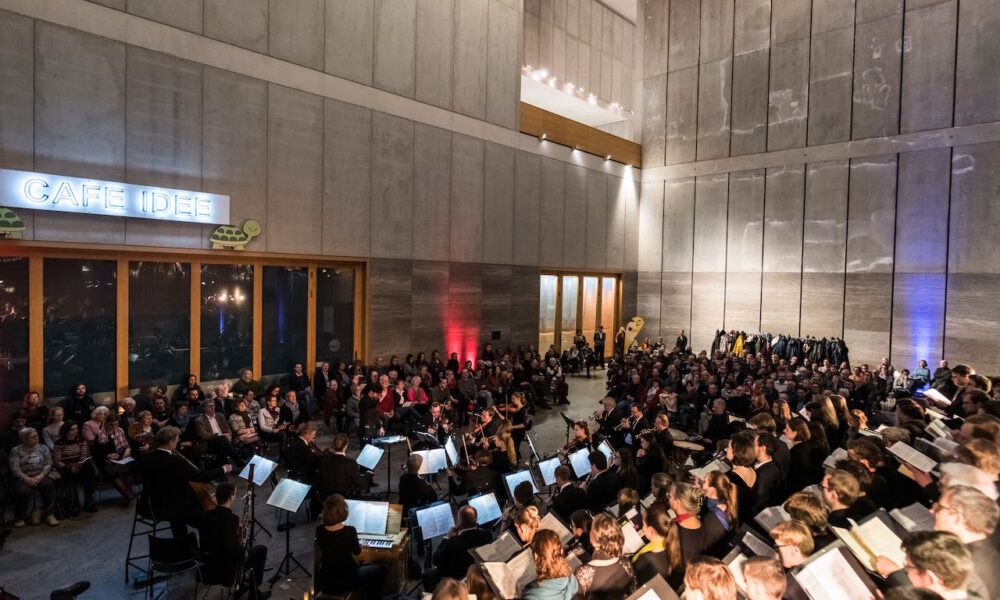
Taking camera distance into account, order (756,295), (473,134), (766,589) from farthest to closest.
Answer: (756,295)
(473,134)
(766,589)

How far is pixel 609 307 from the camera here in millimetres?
22453

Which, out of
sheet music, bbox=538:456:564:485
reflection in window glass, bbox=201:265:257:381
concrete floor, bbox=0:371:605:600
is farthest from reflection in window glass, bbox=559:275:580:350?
concrete floor, bbox=0:371:605:600

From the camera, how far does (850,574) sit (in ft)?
11.1

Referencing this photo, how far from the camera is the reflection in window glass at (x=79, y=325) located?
1002 centimetres

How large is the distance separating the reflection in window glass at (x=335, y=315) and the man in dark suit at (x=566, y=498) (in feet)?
29.8

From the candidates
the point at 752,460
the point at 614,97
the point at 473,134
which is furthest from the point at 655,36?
the point at 752,460

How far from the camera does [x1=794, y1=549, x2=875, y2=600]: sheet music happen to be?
331 centimetres

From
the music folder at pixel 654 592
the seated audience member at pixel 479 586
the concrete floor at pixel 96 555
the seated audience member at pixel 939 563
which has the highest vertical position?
the seated audience member at pixel 939 563

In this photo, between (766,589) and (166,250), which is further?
(166,250)

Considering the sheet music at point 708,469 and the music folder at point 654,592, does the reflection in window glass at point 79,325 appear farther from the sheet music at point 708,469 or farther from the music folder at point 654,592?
the music folder at point 654,592

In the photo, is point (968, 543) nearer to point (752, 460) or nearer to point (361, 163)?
point (752, 460)

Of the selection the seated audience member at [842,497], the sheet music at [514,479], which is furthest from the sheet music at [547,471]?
the seated audience member at [842,497]

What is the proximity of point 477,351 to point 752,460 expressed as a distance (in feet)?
38.5

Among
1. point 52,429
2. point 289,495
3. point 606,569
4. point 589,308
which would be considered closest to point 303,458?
point 289,495
